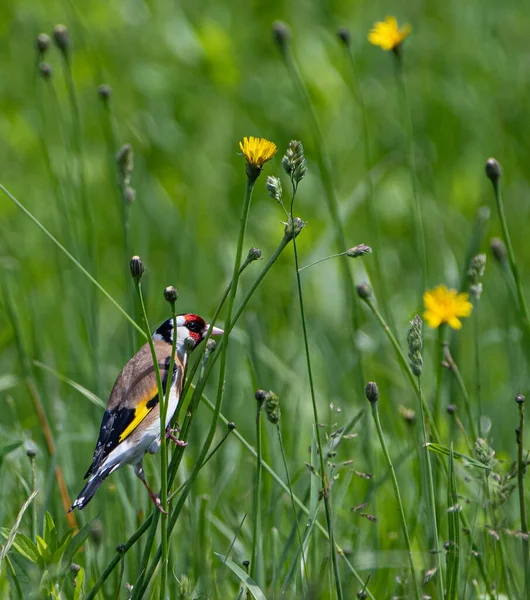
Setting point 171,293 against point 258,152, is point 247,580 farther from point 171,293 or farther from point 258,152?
point 258,152

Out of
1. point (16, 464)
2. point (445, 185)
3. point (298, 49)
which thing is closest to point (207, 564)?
point (16, 464)

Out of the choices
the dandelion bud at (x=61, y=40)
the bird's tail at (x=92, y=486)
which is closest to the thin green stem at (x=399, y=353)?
the bird's tail at (x=92, y=486)

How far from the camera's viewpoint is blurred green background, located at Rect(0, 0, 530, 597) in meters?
3.28

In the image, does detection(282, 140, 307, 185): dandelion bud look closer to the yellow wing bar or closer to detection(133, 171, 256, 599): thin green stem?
detection(133, 171, 256, 599): thin green stem

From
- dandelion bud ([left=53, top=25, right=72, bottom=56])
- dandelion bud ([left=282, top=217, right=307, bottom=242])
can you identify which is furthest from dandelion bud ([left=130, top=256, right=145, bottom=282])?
dandelion bud ([left=53, top=25, right=72, bottom=56])

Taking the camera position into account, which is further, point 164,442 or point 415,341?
point 415,341

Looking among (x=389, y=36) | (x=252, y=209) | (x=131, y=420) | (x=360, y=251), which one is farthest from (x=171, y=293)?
(x=252, y=209)

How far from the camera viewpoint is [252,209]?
588cm

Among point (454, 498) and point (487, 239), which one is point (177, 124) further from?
point (454, 498)

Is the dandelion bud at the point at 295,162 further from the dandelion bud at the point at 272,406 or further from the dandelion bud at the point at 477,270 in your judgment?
the dandelion bud at the point at 477,270

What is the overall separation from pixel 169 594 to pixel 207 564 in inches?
4.6

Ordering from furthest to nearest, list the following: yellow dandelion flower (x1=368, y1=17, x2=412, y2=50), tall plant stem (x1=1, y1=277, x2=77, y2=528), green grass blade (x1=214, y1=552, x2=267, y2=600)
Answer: yellow dandelion flower (x1=368, y1=17, x2=412, y2=50) → tall plant stem (x1=1, y1=277, x2=77, y2=528) → green grass blade (x1=214, y1=552, x2=267, y2=600)

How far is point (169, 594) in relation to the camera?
8.13 ft

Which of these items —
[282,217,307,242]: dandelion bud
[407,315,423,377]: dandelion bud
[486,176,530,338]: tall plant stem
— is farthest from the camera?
[486,176,530,338]: tall plant stem
